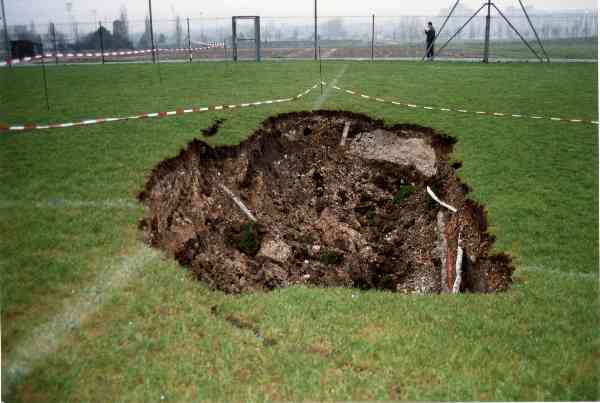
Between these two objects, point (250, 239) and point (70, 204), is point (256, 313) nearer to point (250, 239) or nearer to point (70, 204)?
point (250, 239)

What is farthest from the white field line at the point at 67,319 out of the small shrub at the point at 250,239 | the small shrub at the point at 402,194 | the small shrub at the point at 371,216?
the small shrub at the point at 402,194

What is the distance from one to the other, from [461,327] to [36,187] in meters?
6.87

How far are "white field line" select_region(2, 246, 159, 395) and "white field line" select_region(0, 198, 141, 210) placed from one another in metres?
1.48

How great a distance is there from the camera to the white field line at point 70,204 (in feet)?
25.1

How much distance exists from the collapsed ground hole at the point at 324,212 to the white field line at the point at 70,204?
41 cm

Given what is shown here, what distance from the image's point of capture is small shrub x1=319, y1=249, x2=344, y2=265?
9.13 meters

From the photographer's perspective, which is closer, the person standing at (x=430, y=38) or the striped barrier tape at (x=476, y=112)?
the striped barrier tape at (x=476, y=112)

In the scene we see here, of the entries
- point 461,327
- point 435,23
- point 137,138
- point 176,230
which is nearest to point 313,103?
point 137,138

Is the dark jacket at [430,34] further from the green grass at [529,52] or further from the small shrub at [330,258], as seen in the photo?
the small shrub at [330,258]

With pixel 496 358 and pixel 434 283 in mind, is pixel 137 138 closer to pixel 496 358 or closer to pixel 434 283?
pixel 434 283

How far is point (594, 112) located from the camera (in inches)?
575

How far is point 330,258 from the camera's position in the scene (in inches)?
362

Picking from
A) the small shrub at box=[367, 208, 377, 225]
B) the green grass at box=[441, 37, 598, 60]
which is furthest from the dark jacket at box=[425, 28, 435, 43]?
the small shrub at box=[367, 208, 377, 225]

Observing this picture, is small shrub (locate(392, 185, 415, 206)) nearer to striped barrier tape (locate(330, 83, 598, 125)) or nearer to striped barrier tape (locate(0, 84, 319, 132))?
striped barrier tape (locate(330, 83, 598, 125))
